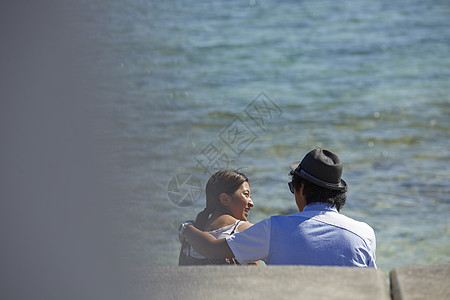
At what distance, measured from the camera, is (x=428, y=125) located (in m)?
9.74

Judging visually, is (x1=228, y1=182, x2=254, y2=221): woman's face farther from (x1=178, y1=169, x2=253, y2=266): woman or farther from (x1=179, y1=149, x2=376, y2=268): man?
(x1=179, y1=149, x2=376, y2=268): man

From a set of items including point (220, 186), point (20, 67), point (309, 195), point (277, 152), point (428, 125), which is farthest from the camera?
point (428, 125)

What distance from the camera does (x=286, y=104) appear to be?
36.9 feet

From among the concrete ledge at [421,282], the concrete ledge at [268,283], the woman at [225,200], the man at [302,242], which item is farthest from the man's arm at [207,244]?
the concrete ledge at [421,282]

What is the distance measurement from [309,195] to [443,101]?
8946 mm

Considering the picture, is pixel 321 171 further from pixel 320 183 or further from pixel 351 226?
pixel 351 226

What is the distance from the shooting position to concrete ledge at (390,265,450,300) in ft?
5.37

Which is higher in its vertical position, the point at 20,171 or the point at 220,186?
the point at 20,171

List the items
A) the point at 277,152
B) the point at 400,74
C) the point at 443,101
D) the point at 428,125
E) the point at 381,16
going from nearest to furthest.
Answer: the point at 277,152
the point at 428,125
the point at 443,101
the point at 400,74
the point at 381,16

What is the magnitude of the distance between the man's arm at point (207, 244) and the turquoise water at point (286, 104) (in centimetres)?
17

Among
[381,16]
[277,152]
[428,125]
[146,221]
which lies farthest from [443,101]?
[146,221]

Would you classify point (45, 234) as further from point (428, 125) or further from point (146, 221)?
point (428, 125)

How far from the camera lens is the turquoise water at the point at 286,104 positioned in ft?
3.34

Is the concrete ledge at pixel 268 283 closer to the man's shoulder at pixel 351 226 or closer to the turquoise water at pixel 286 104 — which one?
the turquoise water at pixel 286 104
